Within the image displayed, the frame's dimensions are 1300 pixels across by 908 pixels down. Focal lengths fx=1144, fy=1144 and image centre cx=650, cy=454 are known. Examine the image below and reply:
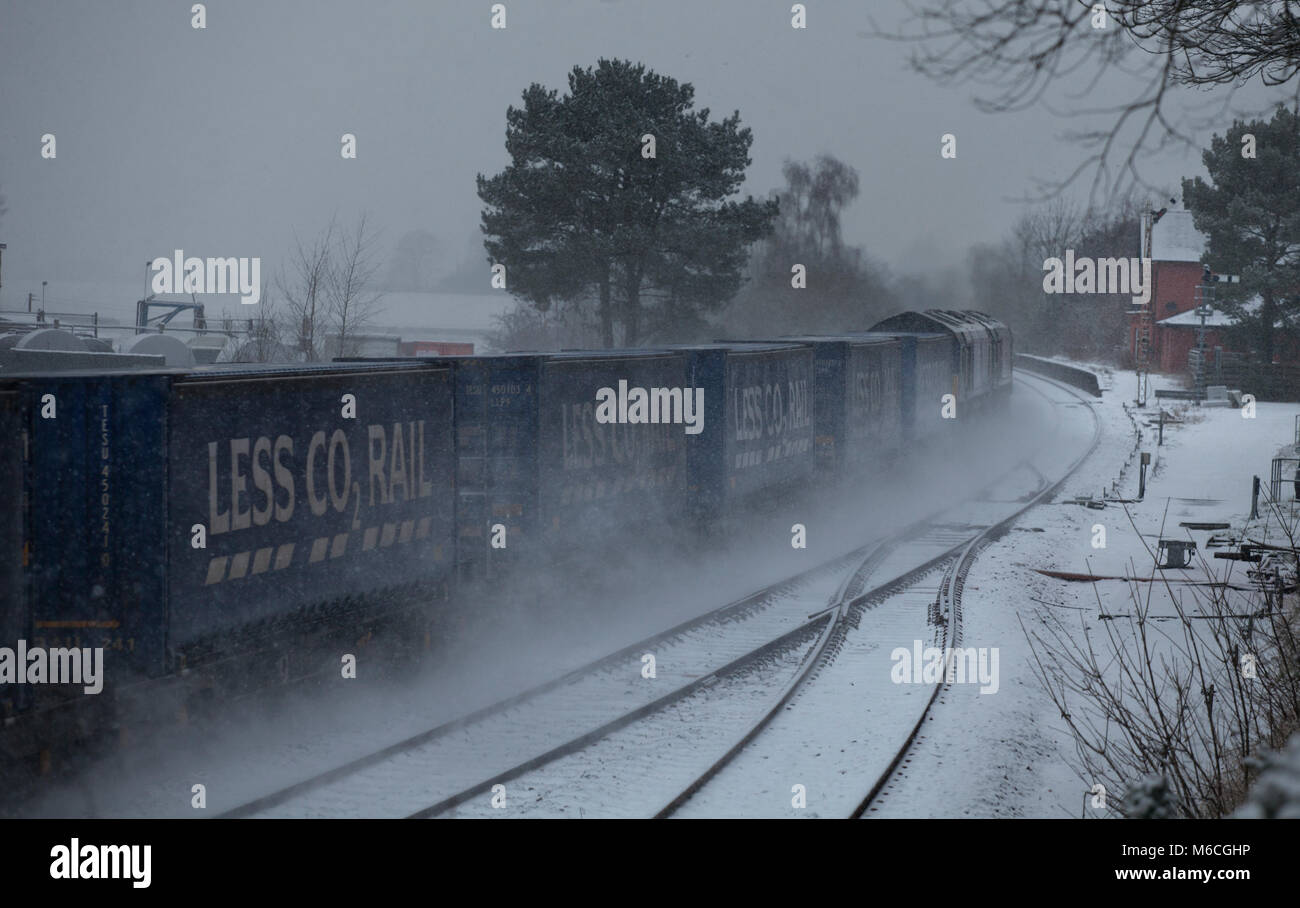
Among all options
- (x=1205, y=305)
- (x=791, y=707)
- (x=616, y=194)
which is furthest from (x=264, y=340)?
(x=1205, y=305)

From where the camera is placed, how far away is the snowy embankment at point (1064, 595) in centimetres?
895

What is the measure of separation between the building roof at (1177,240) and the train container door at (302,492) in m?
68.3

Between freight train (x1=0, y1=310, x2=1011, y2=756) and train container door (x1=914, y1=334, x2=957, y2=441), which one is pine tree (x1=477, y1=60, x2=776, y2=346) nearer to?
train container door (x1=914, y1=334, x2=957, y2=441)

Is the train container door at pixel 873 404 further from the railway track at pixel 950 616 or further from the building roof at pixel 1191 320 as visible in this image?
the building roof at pixel 1191 320

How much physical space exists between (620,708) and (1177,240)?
70.8 m

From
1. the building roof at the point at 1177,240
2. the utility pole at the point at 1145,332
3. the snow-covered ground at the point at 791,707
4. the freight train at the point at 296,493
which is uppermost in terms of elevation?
the building roof at the point at 1177,240

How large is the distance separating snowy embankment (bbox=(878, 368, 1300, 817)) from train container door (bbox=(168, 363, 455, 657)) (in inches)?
203

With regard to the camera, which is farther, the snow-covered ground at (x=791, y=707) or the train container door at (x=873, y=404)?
the train container door at (x=873, y=404)

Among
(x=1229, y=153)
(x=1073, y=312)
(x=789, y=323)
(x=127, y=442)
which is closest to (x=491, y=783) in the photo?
(x=127, y=442)

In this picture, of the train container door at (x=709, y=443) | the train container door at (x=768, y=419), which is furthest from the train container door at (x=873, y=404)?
the train container door at (x=709, y=443)

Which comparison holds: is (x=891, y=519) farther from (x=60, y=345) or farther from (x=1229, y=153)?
(x=1229, y=153)

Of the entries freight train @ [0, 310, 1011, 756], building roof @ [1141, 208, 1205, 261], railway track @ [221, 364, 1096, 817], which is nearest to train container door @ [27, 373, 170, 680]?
freight train @ [0, 310, 1011, 756]

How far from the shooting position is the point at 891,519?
966 inches
